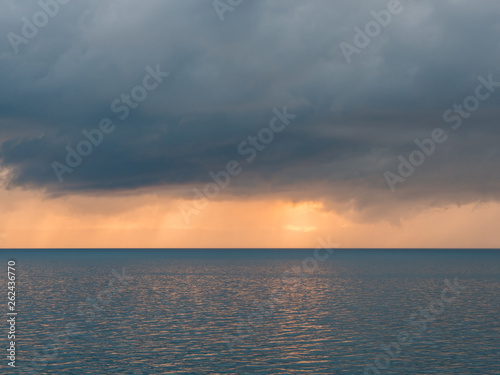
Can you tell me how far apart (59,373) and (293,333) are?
3375 cm

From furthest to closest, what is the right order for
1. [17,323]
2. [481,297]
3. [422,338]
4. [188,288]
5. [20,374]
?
1. [188,288]
2. [481,297]
3. [17,323]
4. [422,338]
5. [20,374]

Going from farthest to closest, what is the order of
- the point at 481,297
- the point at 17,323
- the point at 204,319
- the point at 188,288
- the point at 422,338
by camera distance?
the point at 188,288, the point at 481,297, the point at 204,319, the point at 17,323, the point at 422,338

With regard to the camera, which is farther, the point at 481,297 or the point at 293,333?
the point at 481,297

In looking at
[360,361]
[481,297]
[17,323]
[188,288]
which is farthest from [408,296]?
[17,323]

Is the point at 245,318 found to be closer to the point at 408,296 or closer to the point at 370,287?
the point at 408,296

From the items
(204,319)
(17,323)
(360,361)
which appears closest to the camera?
(360,361)

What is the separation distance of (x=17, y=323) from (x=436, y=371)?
2480 inches

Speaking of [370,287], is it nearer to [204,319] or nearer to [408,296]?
[408,296]

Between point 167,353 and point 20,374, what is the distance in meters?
16.4

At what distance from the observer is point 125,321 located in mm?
83750

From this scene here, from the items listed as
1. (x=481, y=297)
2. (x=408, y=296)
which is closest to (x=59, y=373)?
(x=408, y=296)

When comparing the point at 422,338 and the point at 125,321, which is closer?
the point at 422,338

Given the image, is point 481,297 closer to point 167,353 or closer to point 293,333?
point 293,333

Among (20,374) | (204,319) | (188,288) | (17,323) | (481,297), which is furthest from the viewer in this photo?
(188,288)
